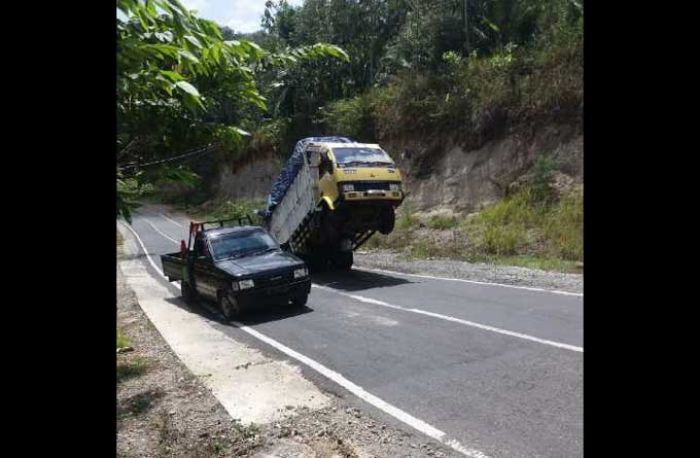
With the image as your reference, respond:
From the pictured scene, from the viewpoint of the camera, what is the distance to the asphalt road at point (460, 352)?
5.49 m

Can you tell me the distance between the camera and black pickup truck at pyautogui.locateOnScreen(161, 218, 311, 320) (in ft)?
37.4

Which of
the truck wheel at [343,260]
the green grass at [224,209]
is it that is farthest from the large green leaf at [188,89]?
the green grass at [224,209]

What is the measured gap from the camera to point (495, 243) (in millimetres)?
19703

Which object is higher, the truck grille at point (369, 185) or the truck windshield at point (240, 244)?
the truck grille at point (369, 185)

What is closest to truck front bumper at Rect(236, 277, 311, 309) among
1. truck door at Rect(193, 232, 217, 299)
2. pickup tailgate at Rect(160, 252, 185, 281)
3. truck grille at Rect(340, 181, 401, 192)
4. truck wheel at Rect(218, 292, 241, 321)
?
truck wheel at Rect(218, 292, 241, 321)

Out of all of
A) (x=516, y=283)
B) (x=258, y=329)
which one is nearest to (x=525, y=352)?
(x=258, y=329)

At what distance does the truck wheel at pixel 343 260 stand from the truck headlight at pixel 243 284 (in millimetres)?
6616

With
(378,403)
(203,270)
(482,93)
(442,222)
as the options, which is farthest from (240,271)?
(482,93)

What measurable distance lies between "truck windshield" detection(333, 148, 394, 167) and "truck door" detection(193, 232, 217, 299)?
13.7ft

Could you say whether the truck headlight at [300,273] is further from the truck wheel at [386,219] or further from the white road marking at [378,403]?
the truck wheel at [386,219]

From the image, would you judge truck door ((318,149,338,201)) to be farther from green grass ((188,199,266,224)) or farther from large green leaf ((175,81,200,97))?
green grass ((188,199,266,224))
